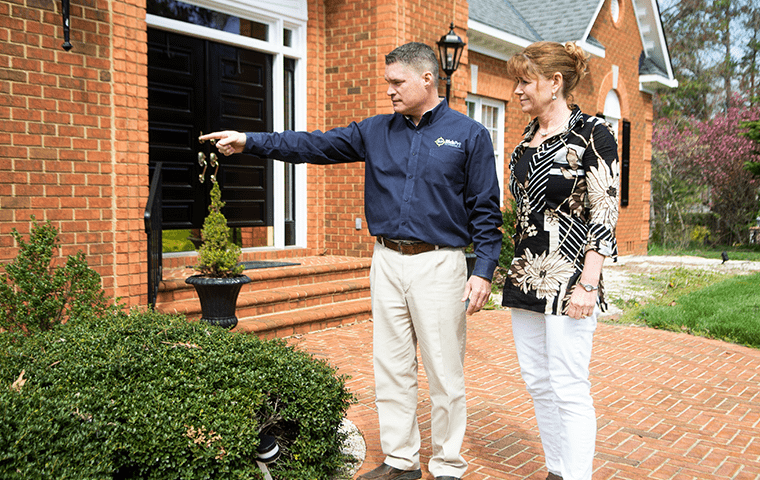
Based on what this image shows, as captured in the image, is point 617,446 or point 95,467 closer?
point 95,467

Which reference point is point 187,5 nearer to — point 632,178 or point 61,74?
point 61,74

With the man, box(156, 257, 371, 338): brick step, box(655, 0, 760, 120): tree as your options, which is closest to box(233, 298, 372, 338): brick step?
box(156, 257, 371, 338): brick step

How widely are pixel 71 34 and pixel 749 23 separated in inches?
1249

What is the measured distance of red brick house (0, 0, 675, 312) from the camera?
4.79 meters

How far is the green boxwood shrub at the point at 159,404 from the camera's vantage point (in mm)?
2270

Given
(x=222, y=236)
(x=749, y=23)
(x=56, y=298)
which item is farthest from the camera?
(x=749, y=23)

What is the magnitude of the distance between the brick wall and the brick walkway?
6.34 ft

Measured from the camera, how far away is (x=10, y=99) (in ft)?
15.1

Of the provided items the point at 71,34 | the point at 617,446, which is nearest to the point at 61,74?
the point at 71,34

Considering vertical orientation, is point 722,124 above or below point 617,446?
above

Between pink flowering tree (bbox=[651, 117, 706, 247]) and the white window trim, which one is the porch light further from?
pink flowering tree (bbox=[651, 117, 706, 247])

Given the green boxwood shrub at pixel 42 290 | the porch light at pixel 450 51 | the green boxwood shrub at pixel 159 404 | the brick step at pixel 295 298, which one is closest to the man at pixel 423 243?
the green boxwood shrub at pixel 159 404

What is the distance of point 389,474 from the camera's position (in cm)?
314

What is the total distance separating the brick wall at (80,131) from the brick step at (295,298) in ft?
1.76
